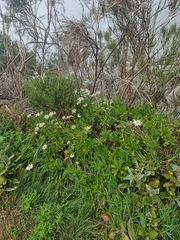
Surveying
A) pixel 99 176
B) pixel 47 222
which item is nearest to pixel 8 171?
pixel 47 222

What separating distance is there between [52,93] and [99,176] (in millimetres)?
870

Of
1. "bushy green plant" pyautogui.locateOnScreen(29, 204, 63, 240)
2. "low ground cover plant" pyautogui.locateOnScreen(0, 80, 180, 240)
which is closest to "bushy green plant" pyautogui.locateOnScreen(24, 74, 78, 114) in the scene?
"low ground cover plant" pyautogui.locateOnScreen(0, 80, 180, 240)

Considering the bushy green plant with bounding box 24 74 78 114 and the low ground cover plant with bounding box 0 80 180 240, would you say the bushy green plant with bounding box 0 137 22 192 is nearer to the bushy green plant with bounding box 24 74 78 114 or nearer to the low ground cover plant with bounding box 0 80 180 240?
the low ground cover plant with bounding box 0 80 180 240

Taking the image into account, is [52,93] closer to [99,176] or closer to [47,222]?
[99,176]

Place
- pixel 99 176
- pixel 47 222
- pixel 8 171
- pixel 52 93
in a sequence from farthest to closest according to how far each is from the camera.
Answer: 1. pixel 52 93
2. pixel 8 171
3. pixel 99 176
4. pixel 47 222

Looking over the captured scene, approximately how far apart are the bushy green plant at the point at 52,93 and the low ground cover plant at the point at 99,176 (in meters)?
0.17

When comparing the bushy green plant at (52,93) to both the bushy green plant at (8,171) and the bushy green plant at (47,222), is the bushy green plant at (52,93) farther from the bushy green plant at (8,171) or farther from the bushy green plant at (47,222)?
the bushy green plant at (47,222)

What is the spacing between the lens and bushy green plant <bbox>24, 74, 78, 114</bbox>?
172 cm

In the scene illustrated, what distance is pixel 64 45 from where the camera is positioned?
2.42m

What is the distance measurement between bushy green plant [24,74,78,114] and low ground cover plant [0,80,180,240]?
173 mm

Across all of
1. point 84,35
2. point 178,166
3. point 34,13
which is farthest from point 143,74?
point 34,13

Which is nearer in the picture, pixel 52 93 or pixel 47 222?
pixel 47 222

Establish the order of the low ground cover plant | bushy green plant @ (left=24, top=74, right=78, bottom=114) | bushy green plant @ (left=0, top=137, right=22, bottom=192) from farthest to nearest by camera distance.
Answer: bushy green plant @ (left=24, top=74, right=78, bottom=114)
bushy green plant @ (left=0, top=137, right=22, bottom=192)
the low ground cover plant

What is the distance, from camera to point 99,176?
55.3 inches
